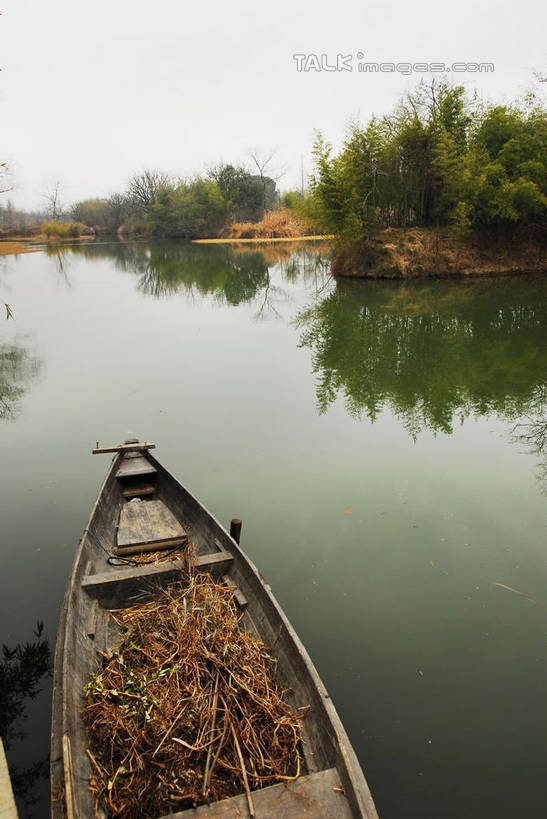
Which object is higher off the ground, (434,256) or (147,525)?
(434,256)

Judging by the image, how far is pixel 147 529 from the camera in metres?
4.60

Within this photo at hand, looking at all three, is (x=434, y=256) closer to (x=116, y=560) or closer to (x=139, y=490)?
(x=139, y=490)

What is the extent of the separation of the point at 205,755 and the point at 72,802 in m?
0.61

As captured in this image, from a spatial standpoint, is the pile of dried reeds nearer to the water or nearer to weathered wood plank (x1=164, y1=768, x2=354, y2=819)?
weathered wood plank (x1=164, y1=768, x2=354, y2=819)

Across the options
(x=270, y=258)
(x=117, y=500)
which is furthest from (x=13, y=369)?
(x=270, y=258)

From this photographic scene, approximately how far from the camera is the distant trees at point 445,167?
20750mm

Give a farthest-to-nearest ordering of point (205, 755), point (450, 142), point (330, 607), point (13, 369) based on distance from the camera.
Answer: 1. point (450, 142)
2. point (13, 369)
3. point (330, 607)
4. point (205, 755)

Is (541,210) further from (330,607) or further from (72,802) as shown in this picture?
(72,802)

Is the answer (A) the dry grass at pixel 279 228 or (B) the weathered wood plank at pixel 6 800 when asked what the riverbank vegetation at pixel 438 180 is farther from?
(A) the dry grass at pixel 279 228

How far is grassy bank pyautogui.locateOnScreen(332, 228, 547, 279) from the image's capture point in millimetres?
21422

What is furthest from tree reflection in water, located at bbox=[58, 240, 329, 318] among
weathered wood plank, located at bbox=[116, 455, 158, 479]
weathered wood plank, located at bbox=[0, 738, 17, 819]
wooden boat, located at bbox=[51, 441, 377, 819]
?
weathered wood plank, located at bbox=[0, 738, 17, 819]

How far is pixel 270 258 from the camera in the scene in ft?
109

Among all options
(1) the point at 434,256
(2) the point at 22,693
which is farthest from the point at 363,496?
(1) the point at 434,256

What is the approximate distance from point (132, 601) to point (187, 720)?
1268 millimetres
